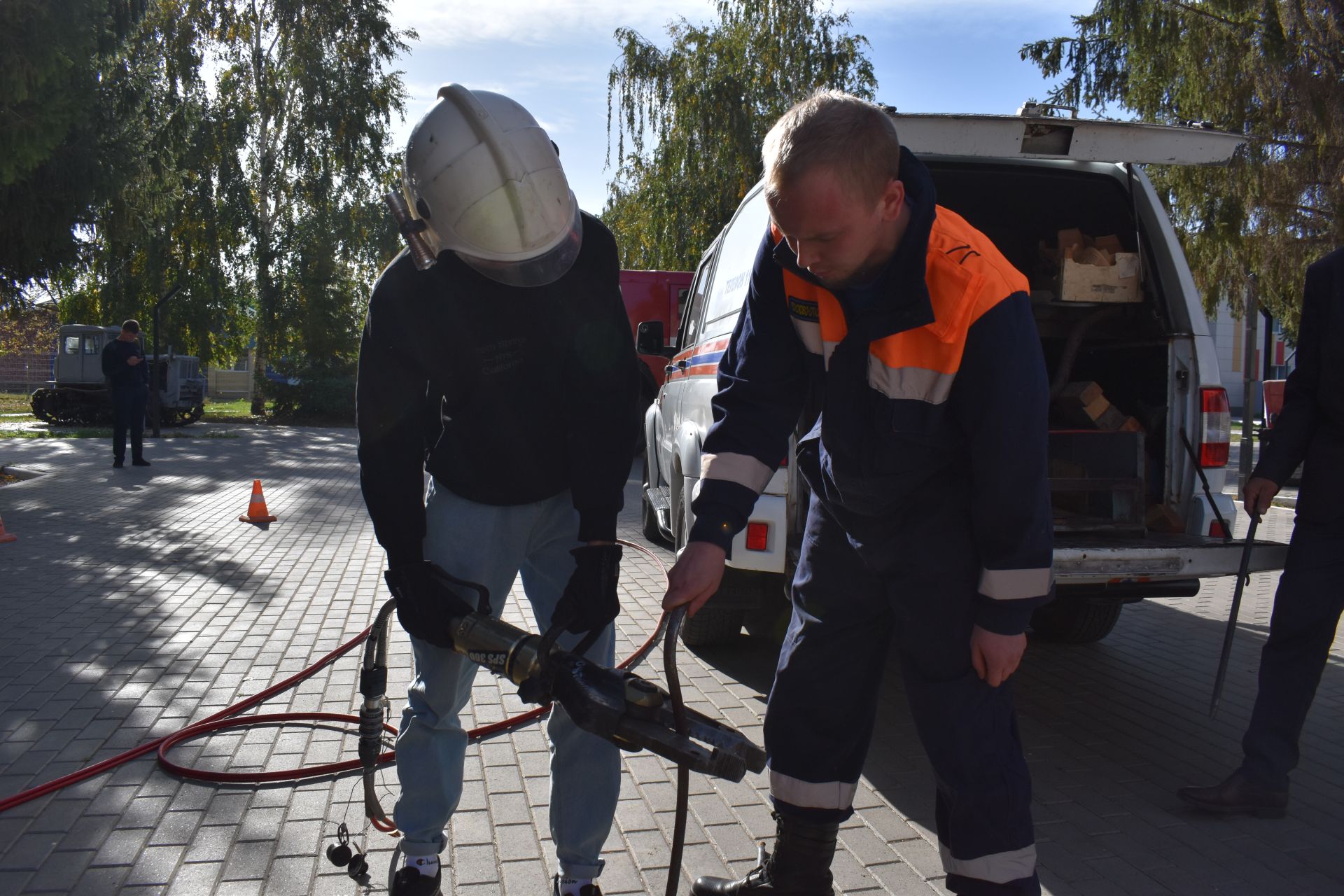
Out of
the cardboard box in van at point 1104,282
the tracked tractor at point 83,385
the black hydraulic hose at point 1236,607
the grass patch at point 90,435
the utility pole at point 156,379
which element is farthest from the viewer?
the tracked tractor at point 83,385

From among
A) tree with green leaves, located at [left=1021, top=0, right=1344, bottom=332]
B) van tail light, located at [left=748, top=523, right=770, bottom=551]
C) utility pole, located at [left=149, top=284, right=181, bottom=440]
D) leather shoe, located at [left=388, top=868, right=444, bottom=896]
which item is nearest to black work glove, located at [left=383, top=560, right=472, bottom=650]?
leather shoe, located at [left=388, top=868, right=444, bottom=896]

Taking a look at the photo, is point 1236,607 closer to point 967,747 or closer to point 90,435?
point 967,747

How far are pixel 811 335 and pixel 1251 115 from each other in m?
14.6

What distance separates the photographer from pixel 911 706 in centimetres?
232

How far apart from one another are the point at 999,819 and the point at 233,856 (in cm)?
221

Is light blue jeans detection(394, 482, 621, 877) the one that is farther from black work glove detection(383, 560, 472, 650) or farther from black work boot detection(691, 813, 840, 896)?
black work boot detection(691, 813, 840, 896)

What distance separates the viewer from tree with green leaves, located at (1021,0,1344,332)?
42.4 ft

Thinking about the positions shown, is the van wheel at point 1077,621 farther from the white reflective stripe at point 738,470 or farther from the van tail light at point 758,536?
the white reflective stripe at point 738,470

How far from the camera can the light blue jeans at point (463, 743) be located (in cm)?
260

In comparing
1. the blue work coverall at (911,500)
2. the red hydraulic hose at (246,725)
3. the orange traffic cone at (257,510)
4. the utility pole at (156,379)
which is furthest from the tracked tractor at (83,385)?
the blue work coverall at (911,500)

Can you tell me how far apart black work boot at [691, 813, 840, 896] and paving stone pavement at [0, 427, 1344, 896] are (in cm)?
52

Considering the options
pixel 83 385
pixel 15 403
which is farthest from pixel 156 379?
pixel 15 403

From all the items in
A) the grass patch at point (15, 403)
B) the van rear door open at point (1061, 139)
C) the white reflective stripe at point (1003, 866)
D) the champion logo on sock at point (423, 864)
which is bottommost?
the grass patch at point (15, 403)

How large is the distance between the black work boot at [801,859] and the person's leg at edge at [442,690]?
32.0 inches
